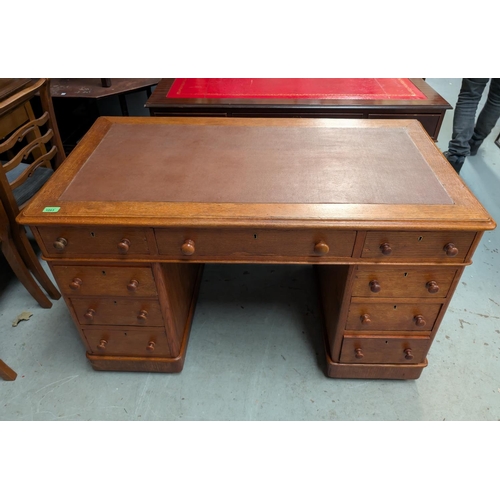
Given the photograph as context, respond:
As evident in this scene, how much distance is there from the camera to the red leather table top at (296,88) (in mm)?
2148

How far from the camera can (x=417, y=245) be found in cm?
116

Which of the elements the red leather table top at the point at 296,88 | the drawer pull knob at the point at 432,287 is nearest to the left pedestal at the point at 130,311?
the drawer pull knob at the point at 432,287

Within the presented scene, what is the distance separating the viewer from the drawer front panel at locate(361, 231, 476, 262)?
114 cm

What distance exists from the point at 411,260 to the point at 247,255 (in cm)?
52

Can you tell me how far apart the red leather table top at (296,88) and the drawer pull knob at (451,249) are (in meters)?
1.27

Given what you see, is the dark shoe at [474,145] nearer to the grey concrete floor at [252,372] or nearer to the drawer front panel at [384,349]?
the grey concrete floor at [252,372]

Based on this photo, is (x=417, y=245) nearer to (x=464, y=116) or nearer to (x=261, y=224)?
(x=261, y=224)

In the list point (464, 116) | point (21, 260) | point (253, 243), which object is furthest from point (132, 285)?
point (464, 116)

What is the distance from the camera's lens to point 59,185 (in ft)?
4.13

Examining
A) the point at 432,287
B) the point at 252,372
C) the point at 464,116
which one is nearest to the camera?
the point at 432,287

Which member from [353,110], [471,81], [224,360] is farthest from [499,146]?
[224,360]

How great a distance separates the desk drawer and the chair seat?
977 millimetres

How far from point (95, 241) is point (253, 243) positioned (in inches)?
19.7

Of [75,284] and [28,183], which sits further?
[28,183]
